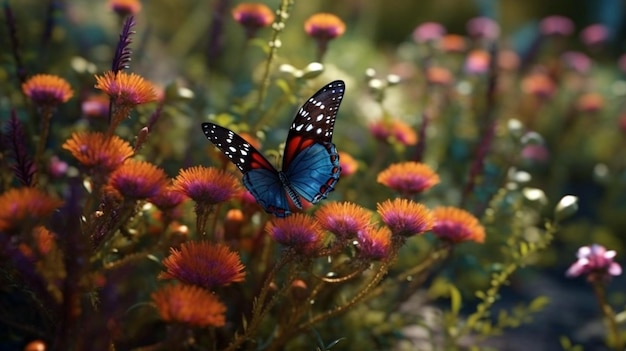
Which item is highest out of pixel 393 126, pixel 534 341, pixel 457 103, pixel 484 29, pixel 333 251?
pixel 484 29

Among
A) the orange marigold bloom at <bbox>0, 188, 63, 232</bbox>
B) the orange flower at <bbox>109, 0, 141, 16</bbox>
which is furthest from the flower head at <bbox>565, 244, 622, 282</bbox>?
the orange flower at <bbox>109, 0, 141, 16</bbox>

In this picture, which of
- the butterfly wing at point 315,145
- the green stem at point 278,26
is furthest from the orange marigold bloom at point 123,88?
the green stem at point 278,26

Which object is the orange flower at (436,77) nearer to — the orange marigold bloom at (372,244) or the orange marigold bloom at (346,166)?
the orange marigold bloom at (346,166)

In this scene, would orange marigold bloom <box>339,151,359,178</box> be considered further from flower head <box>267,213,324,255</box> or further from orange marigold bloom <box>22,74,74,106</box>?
orange marigold bloom <box>22,74,74,106</box>

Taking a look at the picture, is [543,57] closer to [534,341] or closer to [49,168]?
A: [534,341]

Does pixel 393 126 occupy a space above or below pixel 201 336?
above

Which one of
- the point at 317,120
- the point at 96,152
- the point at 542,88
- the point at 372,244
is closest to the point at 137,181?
the point at 96,152

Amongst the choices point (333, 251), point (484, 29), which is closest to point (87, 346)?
point (333, 251)
